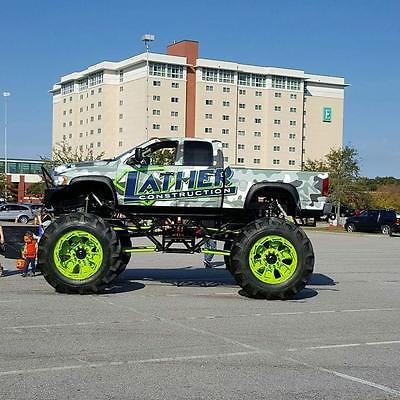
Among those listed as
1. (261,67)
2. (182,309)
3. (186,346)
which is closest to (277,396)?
(186,346)

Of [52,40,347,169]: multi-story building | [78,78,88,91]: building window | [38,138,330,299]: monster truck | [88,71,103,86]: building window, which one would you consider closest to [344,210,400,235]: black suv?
[38,138,330,299]: monster truck

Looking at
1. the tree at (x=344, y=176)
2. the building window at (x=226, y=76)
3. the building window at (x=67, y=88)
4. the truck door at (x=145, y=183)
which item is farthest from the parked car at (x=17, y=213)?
the building window at (x=67, y=88)

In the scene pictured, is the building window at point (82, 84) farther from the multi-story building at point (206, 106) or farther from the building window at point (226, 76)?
the building window at point (226, 76)

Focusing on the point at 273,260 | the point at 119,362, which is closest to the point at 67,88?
the point at 273,260

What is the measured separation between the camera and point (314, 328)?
9.42m

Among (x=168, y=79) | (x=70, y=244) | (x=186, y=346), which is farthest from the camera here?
(x=168, y=79)

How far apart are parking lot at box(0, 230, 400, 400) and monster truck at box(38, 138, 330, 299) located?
52cm

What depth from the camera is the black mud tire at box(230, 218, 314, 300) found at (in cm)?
1177

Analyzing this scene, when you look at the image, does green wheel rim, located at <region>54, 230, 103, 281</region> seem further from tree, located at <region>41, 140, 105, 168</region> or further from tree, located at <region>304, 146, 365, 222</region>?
tree, located at <region>304, 146, 365, 222</region>

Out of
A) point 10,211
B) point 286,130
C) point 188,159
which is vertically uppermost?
point 286,130

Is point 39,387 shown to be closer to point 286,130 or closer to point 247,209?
point 247,209

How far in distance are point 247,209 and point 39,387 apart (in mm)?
6844

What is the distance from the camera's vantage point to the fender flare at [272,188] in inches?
480

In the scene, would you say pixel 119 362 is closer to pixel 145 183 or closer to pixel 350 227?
pixel 145 183
